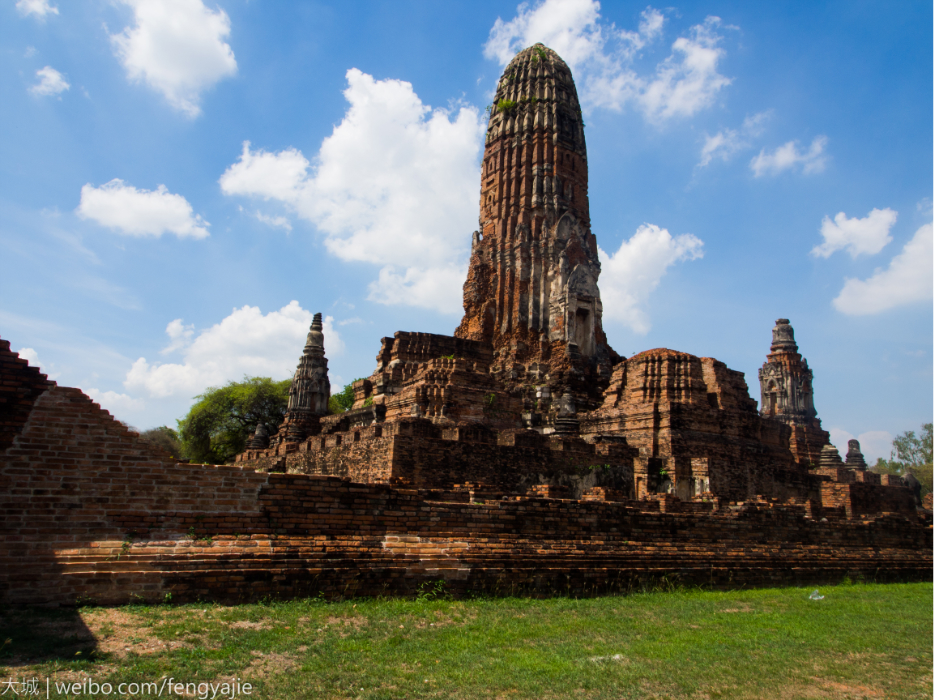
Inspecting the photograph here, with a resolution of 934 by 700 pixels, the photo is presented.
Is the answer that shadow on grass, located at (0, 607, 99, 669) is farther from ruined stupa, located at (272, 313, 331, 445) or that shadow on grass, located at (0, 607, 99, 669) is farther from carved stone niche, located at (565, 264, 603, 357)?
carved stone niche, located at (565, 264, 603, 357)

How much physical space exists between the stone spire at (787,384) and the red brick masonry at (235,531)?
35162mm

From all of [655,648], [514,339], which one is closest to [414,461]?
[655,648]

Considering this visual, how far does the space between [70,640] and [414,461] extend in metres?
9.02

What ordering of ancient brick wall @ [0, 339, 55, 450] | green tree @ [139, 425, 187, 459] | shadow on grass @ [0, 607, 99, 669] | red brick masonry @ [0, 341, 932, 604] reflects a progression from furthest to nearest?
1. green tree @ [139, 425, 187, 459]
2. ancient brick wall @ [0, 339, 55, 450]
3. red brick masonry @ [0, 341, 932, 604]
4. shadow on grass @ [0, 607, 99, 669]

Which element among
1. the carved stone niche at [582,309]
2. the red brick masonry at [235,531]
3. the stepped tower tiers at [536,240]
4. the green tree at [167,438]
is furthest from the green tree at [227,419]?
the red brick masonry at [235,531]

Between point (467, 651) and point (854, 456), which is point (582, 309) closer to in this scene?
point (854, 456)

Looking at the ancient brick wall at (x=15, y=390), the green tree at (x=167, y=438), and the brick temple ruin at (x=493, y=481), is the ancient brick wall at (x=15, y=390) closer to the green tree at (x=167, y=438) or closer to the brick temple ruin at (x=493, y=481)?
the brick temple ruin at (x=493, y=481)

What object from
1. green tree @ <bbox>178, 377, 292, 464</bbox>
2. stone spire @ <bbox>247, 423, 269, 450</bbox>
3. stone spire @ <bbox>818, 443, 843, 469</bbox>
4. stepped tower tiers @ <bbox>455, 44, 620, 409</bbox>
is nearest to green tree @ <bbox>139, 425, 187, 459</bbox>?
green tree @ <bbox>178, 377, 292, 464</bbox>

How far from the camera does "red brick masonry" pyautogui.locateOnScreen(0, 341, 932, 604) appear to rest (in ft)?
20.9

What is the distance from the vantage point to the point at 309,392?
28109 mm

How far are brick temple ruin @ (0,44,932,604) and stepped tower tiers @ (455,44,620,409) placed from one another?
4.3 inches

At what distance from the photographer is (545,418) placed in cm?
2459

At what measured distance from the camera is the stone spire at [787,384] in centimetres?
4125

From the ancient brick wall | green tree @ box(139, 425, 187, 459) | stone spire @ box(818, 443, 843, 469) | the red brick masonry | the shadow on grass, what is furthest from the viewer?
green tree @ box(139, 425, 187, 459)
